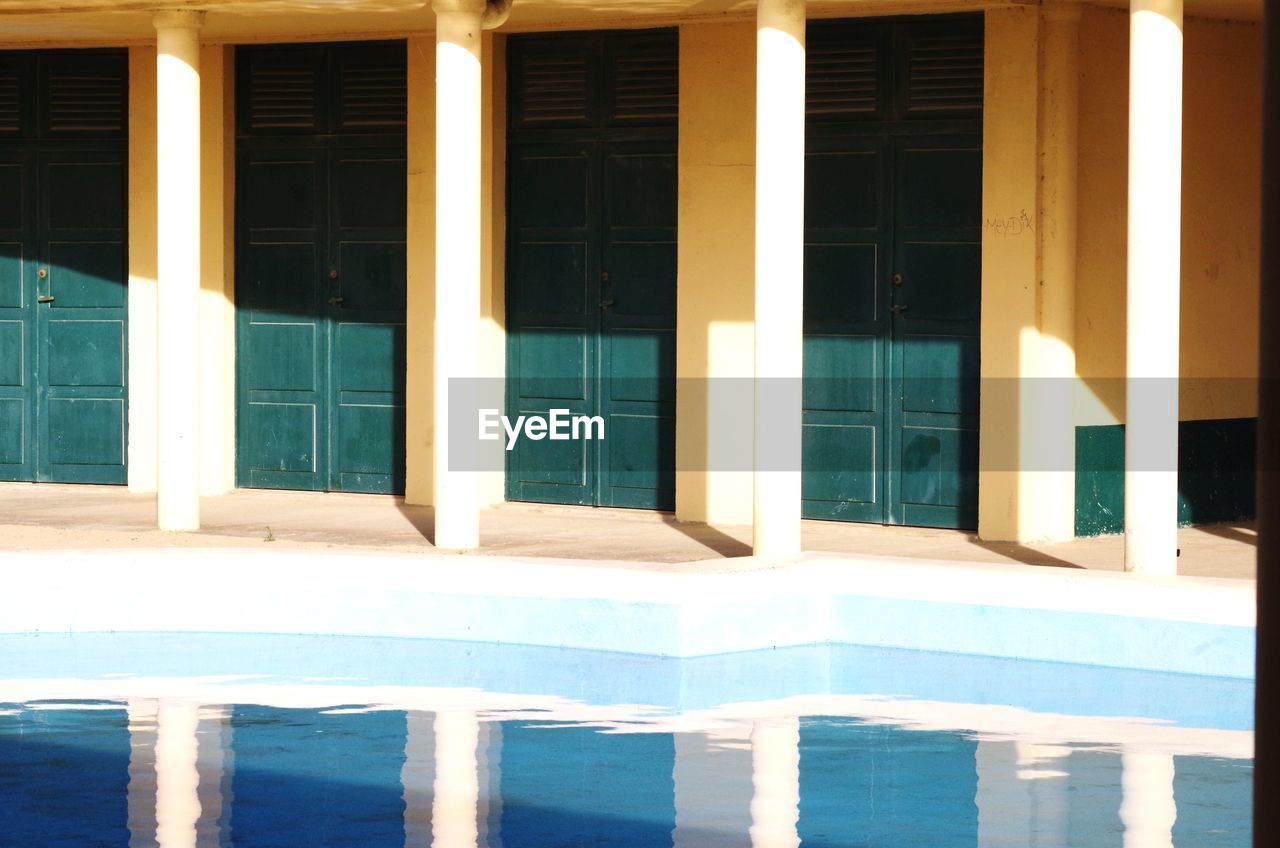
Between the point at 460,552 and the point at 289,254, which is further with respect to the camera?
the point at 289,254

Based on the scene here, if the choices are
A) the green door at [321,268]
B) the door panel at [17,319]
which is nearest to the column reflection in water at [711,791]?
the green door at [321,268]

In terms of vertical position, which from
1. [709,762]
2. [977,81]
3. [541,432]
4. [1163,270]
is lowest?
[709,762]

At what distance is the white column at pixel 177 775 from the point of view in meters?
6.16

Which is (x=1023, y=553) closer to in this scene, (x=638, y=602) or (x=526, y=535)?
(x=638, y=602)

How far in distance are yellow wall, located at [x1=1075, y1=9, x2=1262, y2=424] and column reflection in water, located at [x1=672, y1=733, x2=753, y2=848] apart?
4.73m

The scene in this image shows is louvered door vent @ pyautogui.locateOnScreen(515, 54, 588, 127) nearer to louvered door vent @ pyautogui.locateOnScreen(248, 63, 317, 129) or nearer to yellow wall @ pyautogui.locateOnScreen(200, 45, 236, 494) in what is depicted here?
louvered door vent @ pyautogui.locateOnScreen(248, 63, 317, 129)

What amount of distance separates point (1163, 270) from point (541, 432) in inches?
189

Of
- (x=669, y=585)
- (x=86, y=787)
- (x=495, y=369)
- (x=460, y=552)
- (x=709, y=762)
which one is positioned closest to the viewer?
(x=86, y=787)

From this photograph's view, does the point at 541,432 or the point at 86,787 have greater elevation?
the point at 541,432

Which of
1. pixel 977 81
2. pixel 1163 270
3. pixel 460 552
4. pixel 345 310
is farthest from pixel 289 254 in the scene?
pixel 1163 270

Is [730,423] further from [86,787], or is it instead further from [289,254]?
[86,787]

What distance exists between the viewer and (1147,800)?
21.9 feet

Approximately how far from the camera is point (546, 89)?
42.0ft

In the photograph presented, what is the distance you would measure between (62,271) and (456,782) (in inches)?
323
